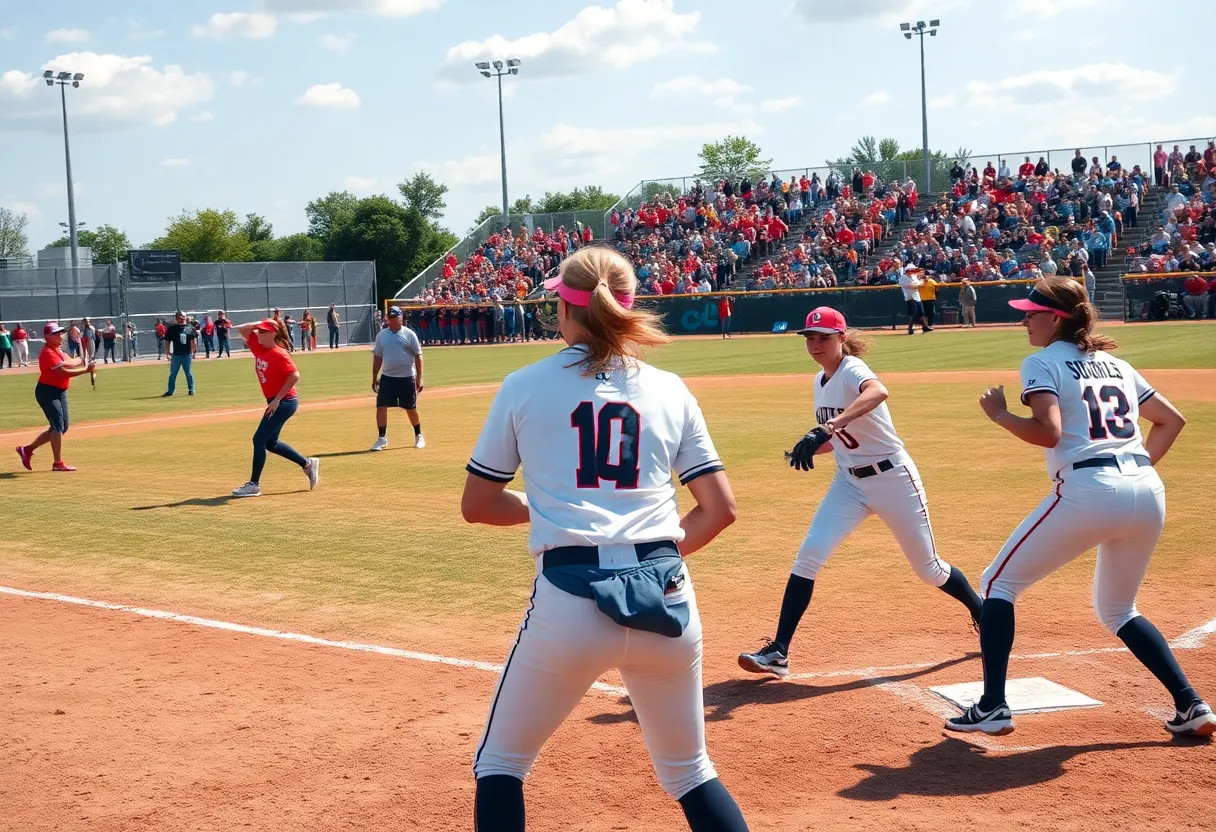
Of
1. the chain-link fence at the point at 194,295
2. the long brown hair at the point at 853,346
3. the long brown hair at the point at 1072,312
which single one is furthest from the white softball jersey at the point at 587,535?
the chain-link fence at the point at 194,295

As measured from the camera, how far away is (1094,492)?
17.3 feet

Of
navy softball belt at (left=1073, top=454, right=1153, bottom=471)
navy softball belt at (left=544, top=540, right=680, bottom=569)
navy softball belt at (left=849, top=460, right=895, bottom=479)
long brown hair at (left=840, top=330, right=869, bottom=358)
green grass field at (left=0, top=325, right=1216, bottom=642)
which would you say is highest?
long brown hair at (left=840, top=330, right=869, bottom=358)

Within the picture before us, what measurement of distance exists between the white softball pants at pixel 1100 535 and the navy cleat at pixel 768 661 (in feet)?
4.43

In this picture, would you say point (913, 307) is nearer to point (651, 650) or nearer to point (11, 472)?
point (11, 472)

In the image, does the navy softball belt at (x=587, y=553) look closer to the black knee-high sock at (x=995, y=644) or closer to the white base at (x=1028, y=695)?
the black knee-high sock at (x=995, y=644)

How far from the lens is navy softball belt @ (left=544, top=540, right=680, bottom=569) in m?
3.39

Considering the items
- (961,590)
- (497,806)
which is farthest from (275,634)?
(497,806)

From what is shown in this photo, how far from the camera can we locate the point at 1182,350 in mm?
26172

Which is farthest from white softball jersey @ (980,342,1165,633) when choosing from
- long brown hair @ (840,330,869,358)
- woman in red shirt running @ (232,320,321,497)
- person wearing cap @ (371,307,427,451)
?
person wearing cap @ (371,307,427,451)

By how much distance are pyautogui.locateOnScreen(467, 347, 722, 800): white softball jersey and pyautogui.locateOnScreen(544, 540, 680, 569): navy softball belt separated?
0.07 feet

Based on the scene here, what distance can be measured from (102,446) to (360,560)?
10.6m

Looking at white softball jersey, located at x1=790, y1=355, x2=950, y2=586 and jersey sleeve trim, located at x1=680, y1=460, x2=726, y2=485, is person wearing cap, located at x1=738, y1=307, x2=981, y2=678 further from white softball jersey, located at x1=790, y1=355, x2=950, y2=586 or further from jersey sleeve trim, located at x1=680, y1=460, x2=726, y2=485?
jersey sleeve trim, located at x1=680, y1=460, x2=726, y2=485

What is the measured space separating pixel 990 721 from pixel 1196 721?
0.92m

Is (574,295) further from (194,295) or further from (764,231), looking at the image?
(194,295)
